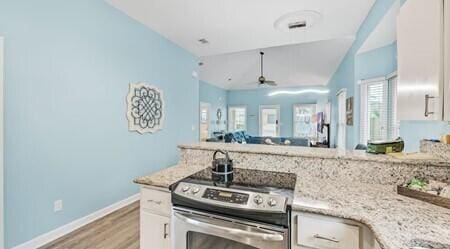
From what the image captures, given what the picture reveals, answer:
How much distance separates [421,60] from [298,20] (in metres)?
2.56

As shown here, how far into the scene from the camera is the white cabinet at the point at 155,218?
1.50 m

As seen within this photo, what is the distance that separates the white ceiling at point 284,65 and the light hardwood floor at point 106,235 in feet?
16.3

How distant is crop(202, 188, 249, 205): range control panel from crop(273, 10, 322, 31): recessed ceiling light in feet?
9.42

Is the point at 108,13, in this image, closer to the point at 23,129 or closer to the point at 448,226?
the point at 23,129

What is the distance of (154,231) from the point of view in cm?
154

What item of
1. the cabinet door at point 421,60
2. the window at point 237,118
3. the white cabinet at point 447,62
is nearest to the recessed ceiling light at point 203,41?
the cabinet door at point 421,60

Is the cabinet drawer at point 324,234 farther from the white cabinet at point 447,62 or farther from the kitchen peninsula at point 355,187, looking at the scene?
the white cabinet at point 447,62

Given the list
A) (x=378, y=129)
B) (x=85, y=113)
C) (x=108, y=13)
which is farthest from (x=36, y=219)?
(x=378, y=129)

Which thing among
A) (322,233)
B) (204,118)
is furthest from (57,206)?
(204,118)

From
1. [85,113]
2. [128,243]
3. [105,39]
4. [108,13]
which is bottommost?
[128,243]

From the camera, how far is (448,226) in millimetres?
932

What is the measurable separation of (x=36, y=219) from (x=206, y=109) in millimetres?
7061

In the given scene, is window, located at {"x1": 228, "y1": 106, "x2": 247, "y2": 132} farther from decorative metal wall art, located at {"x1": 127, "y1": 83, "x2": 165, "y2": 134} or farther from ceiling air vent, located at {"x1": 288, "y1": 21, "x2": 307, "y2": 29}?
ceiling air vent, located at {"x1": 288, "y1": 21, "x2": 307, "y2": 29}

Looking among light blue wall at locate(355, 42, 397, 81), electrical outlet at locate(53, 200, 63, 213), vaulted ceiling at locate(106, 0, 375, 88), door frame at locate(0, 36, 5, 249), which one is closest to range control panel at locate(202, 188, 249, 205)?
door frame at locate(0, 36, 5, 249)
